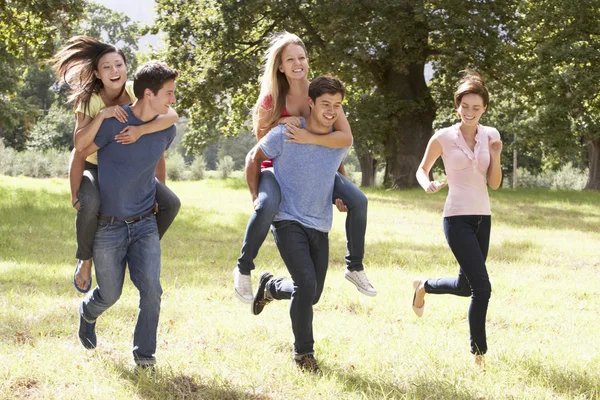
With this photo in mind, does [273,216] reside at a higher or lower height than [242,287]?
higher

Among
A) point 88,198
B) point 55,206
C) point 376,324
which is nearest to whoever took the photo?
A: point 88,198

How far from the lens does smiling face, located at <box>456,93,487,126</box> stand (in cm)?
577

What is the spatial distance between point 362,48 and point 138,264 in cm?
1967

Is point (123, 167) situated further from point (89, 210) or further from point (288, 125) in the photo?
point (288, 125)

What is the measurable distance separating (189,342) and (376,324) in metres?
1.83

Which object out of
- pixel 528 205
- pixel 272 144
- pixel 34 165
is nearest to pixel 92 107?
pixel 272 144

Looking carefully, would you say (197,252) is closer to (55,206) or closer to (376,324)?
(376,324)

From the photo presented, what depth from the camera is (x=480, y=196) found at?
580cm

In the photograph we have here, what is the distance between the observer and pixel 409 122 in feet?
91.7

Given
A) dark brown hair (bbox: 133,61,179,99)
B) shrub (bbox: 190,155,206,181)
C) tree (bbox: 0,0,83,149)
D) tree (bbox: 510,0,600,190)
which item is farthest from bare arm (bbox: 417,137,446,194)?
shrub (bbox: 190,155,206,181)

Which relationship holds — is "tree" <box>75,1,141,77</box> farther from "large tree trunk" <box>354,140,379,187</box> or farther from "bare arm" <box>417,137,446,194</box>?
"bare arm" <box>417,137,446,194</box>

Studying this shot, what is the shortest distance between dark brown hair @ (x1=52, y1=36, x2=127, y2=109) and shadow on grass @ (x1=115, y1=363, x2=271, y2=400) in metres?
1.90

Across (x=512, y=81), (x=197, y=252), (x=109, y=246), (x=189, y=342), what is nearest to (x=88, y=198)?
(x=109, y=246)

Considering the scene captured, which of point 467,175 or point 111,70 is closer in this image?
point 111,70
